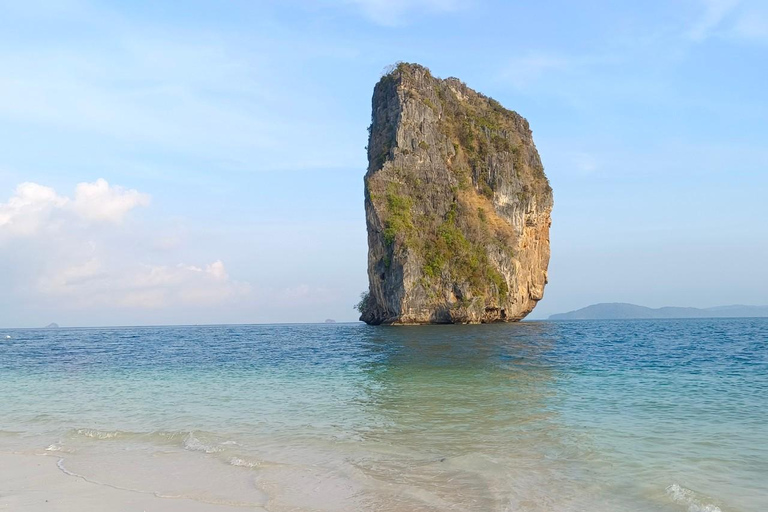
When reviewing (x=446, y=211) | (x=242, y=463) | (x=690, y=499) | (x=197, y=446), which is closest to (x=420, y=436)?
(x=242, y=463)

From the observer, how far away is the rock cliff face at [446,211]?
60.0 meters

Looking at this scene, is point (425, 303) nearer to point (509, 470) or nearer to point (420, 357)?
point (420, 357)

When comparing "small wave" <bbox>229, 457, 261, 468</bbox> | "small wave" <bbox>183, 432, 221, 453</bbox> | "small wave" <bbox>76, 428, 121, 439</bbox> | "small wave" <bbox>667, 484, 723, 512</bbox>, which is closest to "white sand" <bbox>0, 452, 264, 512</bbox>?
"small wave" <bbox>229, 457, 261, 468</bbox>

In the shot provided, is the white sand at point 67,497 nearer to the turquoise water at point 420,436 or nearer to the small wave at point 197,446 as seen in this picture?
the turquoise water at point 420,436

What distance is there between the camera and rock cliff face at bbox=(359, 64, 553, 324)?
2363 inches

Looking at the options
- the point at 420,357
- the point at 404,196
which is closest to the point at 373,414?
the point at 420,357

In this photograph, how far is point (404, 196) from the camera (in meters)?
63.6

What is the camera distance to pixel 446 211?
2576 inches

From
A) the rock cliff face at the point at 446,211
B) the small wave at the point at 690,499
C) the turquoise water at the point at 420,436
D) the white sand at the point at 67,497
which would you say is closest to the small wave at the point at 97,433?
the turquoise water at the point at 420,436

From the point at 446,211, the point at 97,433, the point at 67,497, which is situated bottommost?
the point at 97,433

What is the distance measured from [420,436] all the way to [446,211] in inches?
2230

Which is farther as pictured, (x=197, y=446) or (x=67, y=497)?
(x=197, y=446)

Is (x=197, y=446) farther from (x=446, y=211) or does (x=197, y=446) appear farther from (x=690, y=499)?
(x=446, y=211)

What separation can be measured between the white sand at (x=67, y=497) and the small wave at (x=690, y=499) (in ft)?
15.7
